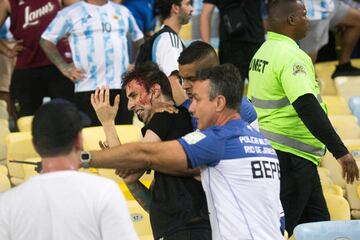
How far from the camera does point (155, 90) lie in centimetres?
523

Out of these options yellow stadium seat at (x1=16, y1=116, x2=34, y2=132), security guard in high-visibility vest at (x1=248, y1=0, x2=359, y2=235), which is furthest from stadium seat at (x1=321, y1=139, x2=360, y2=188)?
yellow stadium seat at (x1=16, y1=116, x2=34, y2=132)

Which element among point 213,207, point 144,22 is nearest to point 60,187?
point 213,207

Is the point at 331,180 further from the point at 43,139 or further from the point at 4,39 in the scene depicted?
the point at 43,139

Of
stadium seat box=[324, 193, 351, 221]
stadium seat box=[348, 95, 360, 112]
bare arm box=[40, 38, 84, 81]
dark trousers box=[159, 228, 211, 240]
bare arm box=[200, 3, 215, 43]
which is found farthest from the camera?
bare arm box=[200, 3, 215, 43]

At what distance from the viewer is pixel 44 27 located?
8.90 meters

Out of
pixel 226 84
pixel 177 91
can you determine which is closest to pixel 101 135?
pixel 177 91

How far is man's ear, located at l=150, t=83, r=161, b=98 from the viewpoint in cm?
521

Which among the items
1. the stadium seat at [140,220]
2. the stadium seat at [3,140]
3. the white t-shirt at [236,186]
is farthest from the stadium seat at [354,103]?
the white t-shirt at [236,186]

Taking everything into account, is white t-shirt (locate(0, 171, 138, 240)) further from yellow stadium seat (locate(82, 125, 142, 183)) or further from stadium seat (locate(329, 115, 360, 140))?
stadium seat (locate(329, 115, 360, 140))

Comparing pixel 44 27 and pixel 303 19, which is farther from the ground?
pixel 303 19

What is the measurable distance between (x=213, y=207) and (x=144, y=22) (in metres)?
5.26

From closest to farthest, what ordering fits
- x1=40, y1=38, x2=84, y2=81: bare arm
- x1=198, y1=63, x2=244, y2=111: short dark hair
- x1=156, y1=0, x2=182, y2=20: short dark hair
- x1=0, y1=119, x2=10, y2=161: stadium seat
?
x1=198, y1=63, x2=244, y2=111: short dark hair → x1=156, y1=0, x2=182, y2=20: short dark hair → x1=0, y1=119, x2=10, y2=161: stadium seat → x1=40, y1=38, x2=84, y2=81: bare arm

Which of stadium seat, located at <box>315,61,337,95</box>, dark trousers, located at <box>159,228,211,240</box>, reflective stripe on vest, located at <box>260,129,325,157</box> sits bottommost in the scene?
stadium seat, located at <box>315,61,337,95</box>

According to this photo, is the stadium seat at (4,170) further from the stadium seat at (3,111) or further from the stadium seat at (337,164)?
the stadium seat at (337,164)
